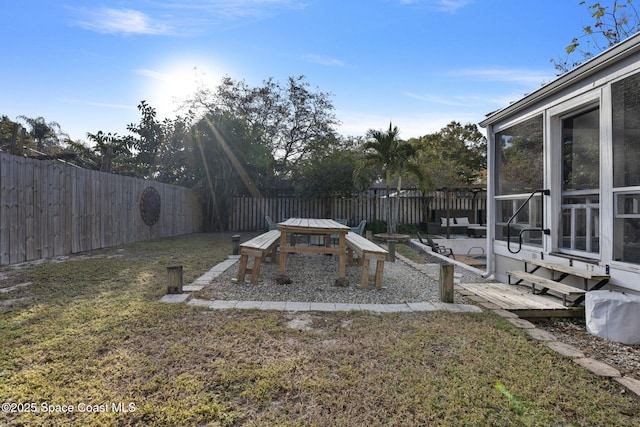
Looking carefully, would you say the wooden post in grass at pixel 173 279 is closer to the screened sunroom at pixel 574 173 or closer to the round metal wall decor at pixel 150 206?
the screened sunroom at pixel 574 173

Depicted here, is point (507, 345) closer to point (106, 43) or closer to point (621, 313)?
point (621, 313)

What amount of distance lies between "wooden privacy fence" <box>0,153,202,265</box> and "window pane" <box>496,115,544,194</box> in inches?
306

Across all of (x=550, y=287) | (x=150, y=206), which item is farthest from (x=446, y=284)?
(x=150, y=206)

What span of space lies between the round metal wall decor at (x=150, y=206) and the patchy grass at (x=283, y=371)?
6.12 meters

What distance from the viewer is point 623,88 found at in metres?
2.94

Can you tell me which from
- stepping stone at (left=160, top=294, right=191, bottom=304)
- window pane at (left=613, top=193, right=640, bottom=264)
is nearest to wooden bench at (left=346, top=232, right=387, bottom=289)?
stepping stone at (left=160, top=294, right=191, bottom=304)

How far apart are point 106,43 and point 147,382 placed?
327 inches

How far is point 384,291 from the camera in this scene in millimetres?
3984

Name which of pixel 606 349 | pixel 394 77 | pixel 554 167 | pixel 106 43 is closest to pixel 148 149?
pixel 106 43

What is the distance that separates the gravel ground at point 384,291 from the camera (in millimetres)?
2422

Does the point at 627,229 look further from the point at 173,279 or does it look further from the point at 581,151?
the point at 173,279

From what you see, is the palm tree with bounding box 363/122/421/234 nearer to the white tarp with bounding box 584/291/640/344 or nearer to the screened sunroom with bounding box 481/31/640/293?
the screened sunroom with bounding box 481/31/640/293

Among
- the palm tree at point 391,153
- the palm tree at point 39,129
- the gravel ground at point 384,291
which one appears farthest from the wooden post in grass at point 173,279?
the palm tree at point 39,129

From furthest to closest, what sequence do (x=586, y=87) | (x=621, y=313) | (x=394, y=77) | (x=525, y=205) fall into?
(x=394, y=77), (x=525, y=205), (x=586, y=87), (x=621, y=313)
